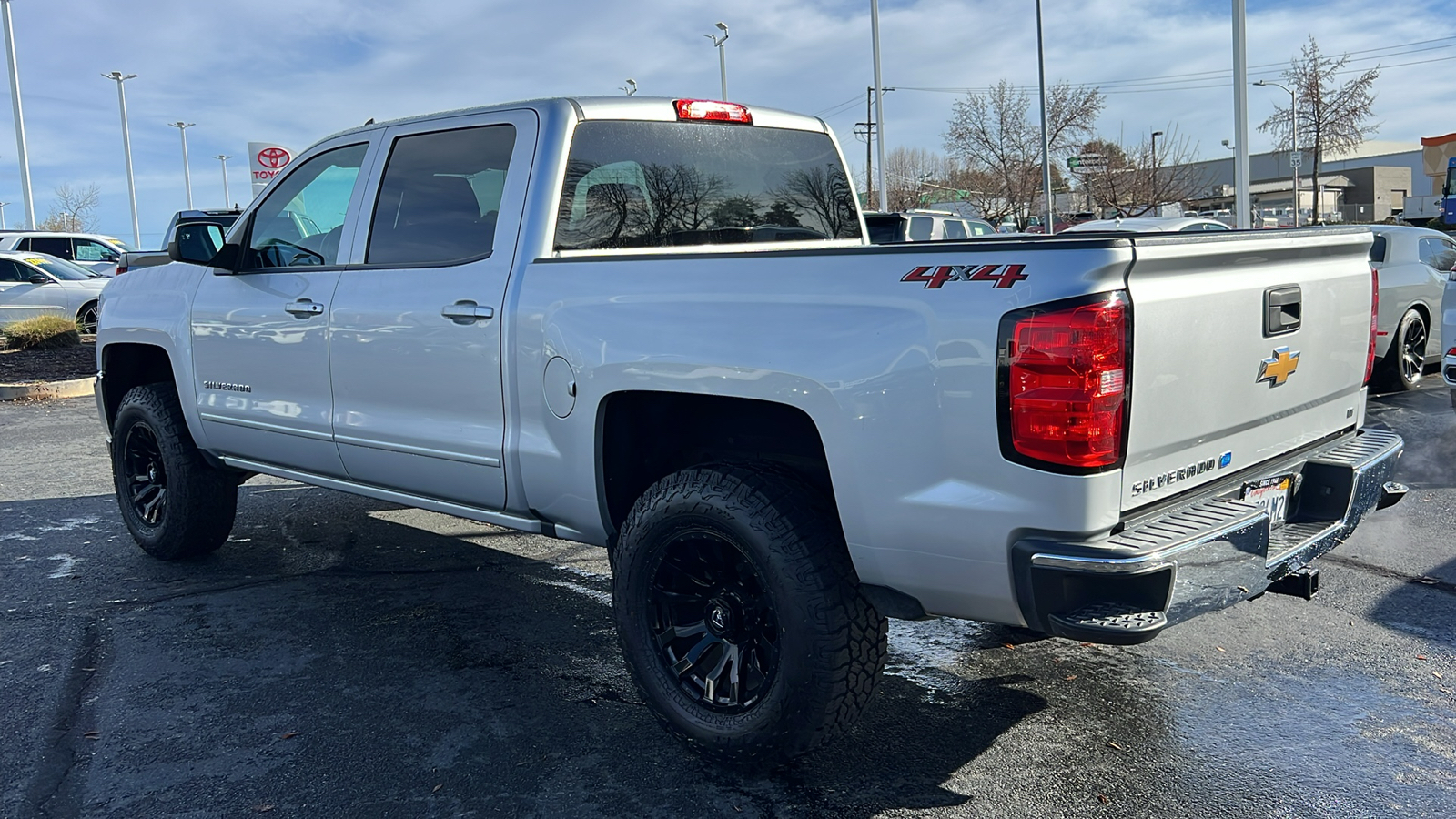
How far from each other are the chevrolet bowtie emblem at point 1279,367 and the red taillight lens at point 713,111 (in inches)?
90.7

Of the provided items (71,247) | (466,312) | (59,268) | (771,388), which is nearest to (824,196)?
(466,312)

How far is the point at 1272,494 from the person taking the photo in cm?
335

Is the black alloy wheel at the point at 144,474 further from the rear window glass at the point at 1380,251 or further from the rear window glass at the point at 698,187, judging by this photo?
the rear window glass at the point at 1380,251

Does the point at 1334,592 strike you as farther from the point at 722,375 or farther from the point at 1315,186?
the point at 1315,186

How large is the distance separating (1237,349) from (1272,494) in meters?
0.56

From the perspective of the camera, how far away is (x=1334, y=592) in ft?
16.1

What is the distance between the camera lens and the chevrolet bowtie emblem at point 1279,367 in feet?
10.5

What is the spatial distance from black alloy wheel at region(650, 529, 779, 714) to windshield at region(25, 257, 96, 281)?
64.5ft

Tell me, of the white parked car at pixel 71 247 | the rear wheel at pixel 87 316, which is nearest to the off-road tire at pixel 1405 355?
the rear wheel at pixel 87 316

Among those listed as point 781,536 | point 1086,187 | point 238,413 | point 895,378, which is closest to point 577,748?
point 781,536

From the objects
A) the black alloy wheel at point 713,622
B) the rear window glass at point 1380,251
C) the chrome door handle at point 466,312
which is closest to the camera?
the black alloy wheel at point 713,622

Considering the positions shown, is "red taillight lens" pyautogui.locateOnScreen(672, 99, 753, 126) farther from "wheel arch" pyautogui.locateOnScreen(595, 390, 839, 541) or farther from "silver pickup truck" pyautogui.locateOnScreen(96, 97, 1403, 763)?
"wheel arch" pyautogui.locateOnScreen(595, 390, 839, 541)

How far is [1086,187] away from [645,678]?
44.3 m

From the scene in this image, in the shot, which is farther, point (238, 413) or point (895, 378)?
point (238, 413)
